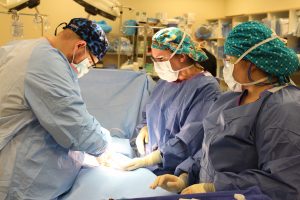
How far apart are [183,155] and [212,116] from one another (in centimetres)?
41

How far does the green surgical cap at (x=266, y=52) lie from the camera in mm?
1238

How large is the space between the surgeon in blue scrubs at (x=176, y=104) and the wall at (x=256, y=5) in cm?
402

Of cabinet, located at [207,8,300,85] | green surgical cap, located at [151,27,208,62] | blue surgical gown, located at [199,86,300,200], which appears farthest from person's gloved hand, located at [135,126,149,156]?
cabinet, located at [207,8,300,85]

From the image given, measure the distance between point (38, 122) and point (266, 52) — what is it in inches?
41.3

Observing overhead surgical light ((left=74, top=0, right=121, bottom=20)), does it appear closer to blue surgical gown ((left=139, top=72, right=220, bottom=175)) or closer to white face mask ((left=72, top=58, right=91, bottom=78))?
white face mask ((left=72, top=58, right=91, bottom=78))

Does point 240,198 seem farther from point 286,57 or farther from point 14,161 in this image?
point 14,161

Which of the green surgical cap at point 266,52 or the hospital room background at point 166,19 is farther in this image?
the hospital room background at point 166,19

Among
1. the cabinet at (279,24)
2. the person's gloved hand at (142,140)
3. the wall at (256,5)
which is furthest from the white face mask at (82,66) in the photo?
the wall at (256,5)

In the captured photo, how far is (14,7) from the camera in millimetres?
2793

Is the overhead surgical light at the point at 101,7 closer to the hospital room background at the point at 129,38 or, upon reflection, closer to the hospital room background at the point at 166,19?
the hospital room background at the point at 129,38

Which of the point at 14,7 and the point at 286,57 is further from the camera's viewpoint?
the point at 14,7

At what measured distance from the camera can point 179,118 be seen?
1.94 m

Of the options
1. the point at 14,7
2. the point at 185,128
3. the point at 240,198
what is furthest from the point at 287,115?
the point at 14,7

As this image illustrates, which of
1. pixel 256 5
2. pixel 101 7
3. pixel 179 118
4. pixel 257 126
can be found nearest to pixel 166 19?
pixel 256 5
